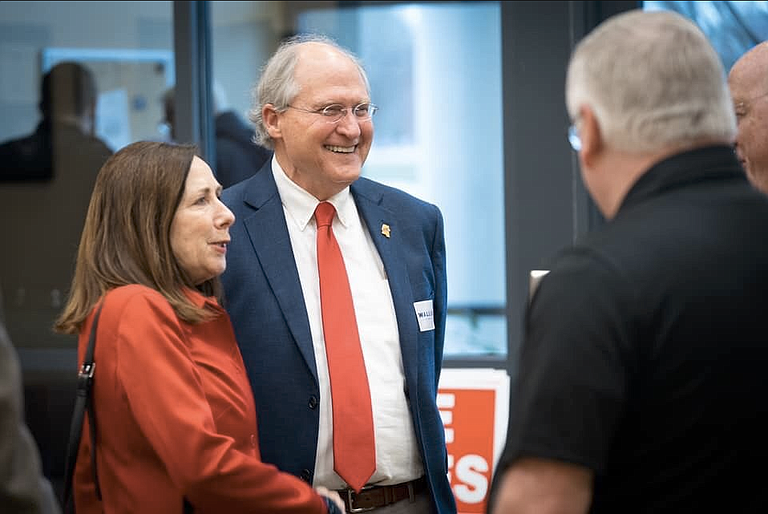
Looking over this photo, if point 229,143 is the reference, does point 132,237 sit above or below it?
below

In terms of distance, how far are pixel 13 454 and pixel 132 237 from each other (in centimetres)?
85

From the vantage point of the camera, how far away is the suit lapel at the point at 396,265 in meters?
2.64

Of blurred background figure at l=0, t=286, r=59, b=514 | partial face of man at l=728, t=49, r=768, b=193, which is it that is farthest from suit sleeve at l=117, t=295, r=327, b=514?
partial face of man at l=728, t=49, r=768, b=193

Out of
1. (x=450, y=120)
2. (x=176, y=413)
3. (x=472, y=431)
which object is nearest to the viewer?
(x=176, y=413)

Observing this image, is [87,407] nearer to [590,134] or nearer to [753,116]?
[590,134]

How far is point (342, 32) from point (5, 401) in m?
3.51

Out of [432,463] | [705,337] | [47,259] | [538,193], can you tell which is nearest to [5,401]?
[705,337]

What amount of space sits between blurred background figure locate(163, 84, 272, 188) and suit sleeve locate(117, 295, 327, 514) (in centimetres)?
267

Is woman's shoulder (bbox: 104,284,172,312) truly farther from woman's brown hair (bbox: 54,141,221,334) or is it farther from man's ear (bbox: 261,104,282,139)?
man's ear (bbox: 261,104,282,139)

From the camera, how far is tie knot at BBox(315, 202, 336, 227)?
2736mm

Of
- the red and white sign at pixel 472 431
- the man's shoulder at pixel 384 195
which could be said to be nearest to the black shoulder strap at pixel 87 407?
the man's shoulder at pixel 384 195

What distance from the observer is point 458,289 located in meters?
4.71

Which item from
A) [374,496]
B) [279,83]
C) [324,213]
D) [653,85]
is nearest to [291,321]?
[324,213]

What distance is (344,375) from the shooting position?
101 inches
